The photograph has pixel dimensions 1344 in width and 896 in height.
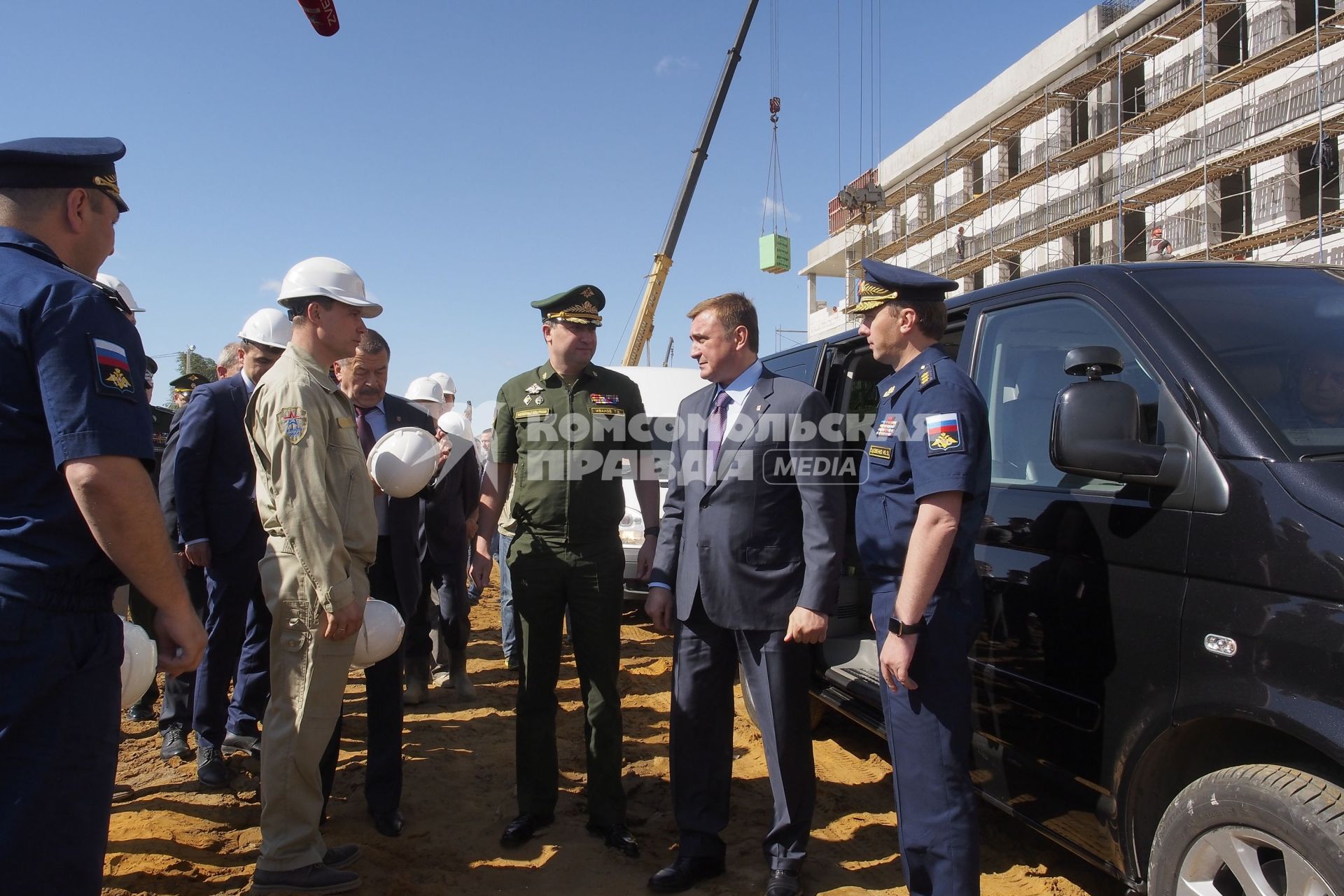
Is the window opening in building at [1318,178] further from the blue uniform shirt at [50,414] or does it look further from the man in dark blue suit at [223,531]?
the blue uniform shirt at [50,414]

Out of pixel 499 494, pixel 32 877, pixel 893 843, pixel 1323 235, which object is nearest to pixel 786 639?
pixel 893 843

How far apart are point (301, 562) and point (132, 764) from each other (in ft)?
7.89

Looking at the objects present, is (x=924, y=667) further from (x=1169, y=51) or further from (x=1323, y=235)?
(x=1169, y=51)

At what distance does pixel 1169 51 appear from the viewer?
75.7 ft

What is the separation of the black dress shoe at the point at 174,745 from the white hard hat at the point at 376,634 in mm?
1867

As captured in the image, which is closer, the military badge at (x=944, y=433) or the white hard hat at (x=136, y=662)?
the white hard hat at (x=136, y=662)

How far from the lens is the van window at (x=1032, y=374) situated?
2.50m

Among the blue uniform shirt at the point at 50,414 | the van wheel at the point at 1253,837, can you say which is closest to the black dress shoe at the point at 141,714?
the blue uniform shirt at the point at 50,414

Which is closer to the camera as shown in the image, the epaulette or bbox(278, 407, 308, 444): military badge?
the epaulette

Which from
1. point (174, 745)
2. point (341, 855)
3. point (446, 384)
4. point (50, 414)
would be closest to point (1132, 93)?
point (446, 384)

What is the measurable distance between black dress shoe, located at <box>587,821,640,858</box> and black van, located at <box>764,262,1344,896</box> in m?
1.34

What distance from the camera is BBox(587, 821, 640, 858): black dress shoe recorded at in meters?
3.18

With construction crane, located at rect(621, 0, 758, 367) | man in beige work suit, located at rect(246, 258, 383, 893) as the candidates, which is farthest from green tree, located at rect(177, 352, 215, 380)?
man in beige work suit, located at rect(246, 258, 383, 893)

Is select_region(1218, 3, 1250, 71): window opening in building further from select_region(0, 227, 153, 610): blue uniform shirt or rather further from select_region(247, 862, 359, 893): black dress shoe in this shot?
select_region(0, 227, 153, 610): blue uniform shirt
